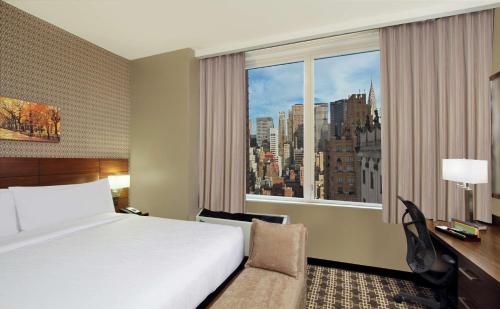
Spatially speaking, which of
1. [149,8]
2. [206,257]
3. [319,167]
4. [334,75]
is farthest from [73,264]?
[334,75]

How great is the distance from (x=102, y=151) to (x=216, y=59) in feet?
6.84

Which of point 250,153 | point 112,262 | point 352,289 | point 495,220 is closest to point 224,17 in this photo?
point 250,153

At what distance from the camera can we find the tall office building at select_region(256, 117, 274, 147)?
3514 millimetres

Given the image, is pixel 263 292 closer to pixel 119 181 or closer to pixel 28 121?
pixel 119 181

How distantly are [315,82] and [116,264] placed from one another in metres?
2.98

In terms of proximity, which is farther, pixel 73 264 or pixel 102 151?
pixel 102 151

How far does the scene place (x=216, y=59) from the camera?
3457 millimetres

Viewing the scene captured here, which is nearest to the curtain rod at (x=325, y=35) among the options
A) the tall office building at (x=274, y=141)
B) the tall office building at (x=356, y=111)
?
the tall office building at (x=356, y=111)

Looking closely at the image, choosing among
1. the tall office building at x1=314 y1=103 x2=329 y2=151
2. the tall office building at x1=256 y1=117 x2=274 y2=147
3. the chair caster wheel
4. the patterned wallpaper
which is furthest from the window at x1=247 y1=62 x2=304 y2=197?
the patterned wallpaper

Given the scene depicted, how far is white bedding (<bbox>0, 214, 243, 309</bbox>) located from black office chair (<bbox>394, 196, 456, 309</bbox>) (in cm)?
154

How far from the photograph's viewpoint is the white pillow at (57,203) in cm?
216

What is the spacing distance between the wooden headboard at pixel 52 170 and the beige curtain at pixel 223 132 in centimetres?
136

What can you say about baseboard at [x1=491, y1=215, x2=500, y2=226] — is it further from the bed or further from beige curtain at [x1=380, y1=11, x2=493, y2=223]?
the bed

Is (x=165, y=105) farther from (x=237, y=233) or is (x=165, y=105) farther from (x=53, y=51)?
(x=237, y=233)
